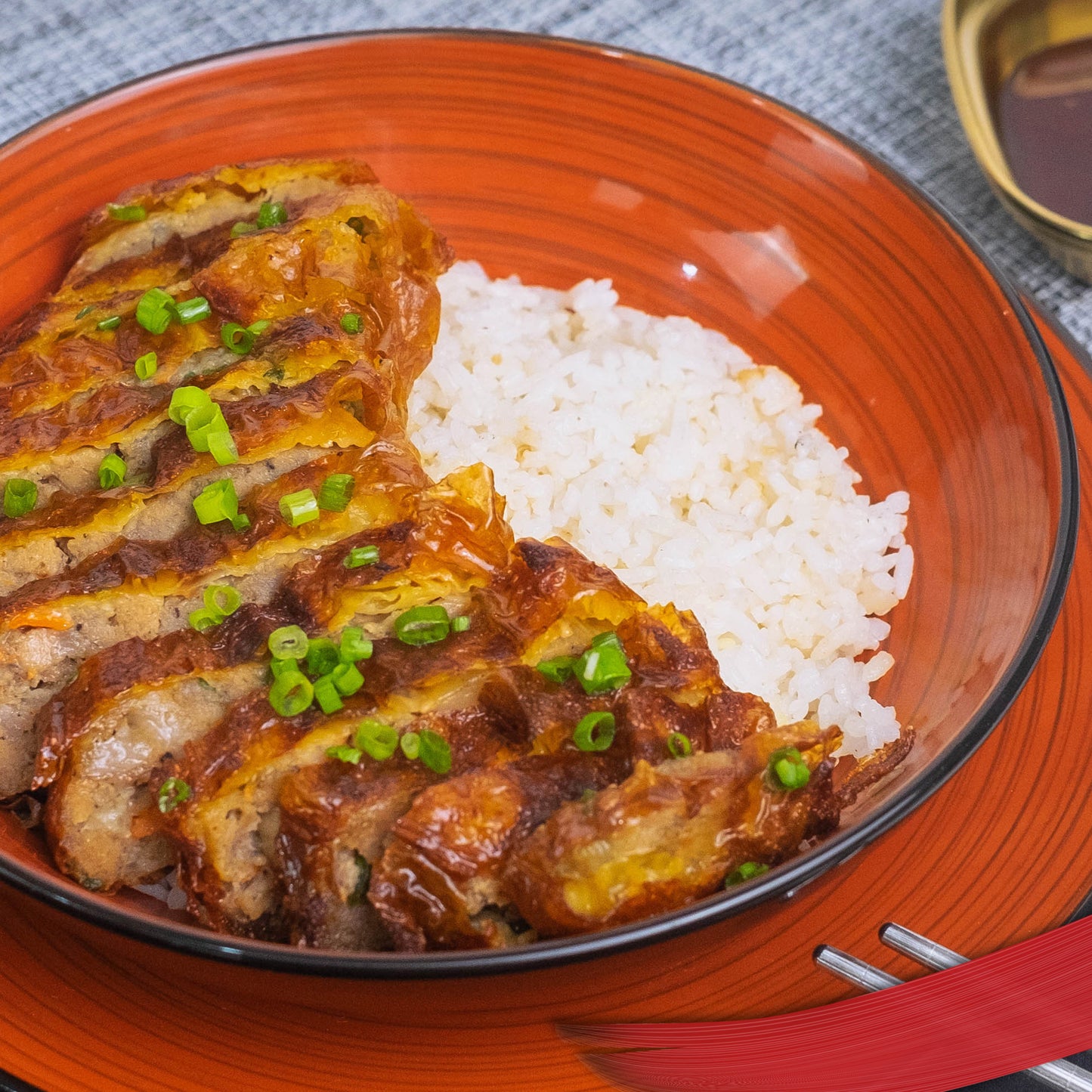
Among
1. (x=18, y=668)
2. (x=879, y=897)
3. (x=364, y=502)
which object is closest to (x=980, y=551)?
(x=879, y=897)

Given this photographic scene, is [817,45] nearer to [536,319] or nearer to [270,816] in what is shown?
[536,319]

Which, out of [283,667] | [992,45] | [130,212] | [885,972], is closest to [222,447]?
[283,667]

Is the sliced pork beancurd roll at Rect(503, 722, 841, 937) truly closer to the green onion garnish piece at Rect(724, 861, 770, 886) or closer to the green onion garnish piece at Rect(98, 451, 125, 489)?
the green onion garnish piece at Rect(724, 861, 770, 886)

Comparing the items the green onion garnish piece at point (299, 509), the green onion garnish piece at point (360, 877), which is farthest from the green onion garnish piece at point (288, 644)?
the green onion garnish piece at point (360, 877)

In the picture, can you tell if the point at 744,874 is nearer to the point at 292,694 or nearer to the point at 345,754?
the point at 345,754

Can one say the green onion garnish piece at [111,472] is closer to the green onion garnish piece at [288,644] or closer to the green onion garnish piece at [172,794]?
the green onion garnish piece at [288,644]

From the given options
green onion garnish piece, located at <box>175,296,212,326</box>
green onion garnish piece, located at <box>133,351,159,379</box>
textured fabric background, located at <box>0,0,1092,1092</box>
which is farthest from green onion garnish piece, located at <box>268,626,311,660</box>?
textured fabric background, located at <box>0,0,1092,1092</box>
